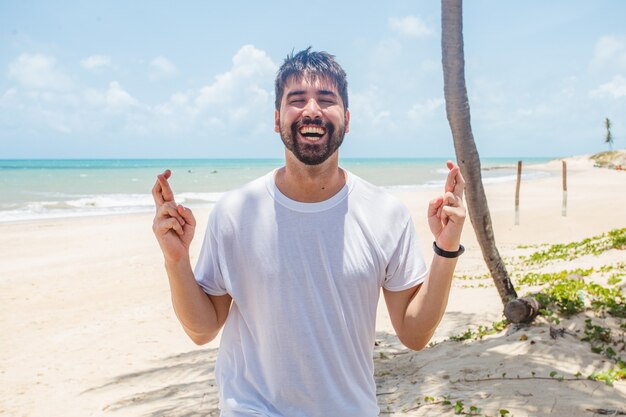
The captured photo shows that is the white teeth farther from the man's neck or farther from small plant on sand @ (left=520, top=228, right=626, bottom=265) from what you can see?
small plant on sand @ (left=520, top=228, right=626, bottom=265)

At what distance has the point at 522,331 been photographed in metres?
5.86

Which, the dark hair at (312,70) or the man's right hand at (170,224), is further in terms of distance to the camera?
the dark hair at (312,70)

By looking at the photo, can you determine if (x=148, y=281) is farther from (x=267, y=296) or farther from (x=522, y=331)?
(x=267, y=296)

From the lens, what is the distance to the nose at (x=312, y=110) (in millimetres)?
2320

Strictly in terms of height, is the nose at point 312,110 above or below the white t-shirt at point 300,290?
above

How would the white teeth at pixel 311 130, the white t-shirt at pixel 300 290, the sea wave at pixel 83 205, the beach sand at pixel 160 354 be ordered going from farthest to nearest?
the sea wave at pixel 83 205 → the beach sand at pixel 160 354 → the white teeth at pixel 311 130 → the white t-shirt at pixel 300 290

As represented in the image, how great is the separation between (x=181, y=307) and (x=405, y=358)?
4.44 meters

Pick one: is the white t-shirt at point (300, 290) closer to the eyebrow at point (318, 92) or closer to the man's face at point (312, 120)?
the man's face at point (312, 120)

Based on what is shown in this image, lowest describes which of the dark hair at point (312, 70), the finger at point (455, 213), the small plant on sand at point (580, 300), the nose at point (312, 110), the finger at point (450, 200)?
the small plant on sand at point (580, 300)

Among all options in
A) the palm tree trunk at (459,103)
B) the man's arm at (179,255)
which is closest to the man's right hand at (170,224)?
the man's arm at (179,255)

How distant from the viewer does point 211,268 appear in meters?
2.36

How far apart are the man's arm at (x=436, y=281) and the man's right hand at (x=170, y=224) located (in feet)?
2.90

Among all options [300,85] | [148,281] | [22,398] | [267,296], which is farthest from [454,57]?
[148,281]

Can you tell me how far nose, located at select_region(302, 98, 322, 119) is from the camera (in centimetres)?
232
